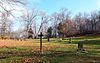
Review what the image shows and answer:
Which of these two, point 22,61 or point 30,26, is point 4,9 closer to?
point 22,61

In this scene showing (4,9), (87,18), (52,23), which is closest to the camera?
(4,9)

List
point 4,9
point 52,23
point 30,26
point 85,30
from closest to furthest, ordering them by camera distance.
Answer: point 4,9
point 30,26
point 52,23
point 85,30

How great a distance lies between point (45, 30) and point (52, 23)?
5.29m

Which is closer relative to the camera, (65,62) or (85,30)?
(65,62)

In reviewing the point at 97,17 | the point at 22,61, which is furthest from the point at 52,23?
the point at 22,61

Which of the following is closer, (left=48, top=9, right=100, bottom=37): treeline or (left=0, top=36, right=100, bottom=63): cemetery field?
(left=0, top=36, right=100, bottom=63): cemetery field

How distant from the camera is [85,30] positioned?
12500cm

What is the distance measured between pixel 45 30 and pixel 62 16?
10219 millimetres

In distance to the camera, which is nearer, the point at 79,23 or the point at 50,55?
the point at 50,55

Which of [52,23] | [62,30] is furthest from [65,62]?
[52,23]

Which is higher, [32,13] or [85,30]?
[32,13]

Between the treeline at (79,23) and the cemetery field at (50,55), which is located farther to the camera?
the treeline at (79,23)

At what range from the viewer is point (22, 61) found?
47.9ft

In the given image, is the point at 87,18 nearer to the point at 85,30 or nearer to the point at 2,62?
the point at 85,30
